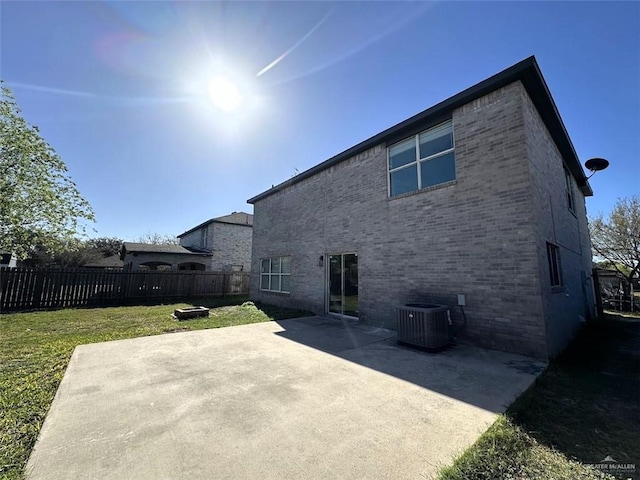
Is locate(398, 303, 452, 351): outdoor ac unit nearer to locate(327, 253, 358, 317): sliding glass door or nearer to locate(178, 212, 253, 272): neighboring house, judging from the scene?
locate(327, 253, 358, 317): sliding glass door

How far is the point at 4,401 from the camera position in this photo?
313cm

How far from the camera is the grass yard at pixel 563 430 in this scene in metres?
2.06

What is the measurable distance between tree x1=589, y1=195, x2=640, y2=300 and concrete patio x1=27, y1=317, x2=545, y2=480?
1916 cm

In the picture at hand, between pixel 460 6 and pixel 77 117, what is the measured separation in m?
12.1

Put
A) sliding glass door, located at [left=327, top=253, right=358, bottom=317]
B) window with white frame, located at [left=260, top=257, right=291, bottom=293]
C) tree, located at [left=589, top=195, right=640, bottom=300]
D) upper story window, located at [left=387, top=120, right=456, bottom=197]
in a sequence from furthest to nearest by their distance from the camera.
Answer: tree, located at [left=589, top=195, right=640, bottom=300] < window with white frame, located at [left=260, top=257, right=291, bottom=293] < sliding glass door, located at [left=327, top=253, right=358, bottom=317] < upper story window, located at [left=387, top=120, right=456, bottom=197]

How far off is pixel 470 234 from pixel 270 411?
5.41m

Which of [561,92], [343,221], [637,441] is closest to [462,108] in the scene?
[561,92]

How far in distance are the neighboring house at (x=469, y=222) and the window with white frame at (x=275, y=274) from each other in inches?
76.7

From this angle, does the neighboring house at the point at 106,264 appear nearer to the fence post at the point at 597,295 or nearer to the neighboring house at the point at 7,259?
the neighboring house at the point at 7,259

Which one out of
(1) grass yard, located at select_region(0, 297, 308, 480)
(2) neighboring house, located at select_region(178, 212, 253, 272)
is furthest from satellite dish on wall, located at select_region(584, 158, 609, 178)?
(2) neighboring house, located at select_region(178, 212, 253, 272)

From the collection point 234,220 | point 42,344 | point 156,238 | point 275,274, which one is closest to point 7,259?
point 234,220

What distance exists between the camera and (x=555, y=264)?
6.70 meters

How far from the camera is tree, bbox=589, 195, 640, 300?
52.1 feet

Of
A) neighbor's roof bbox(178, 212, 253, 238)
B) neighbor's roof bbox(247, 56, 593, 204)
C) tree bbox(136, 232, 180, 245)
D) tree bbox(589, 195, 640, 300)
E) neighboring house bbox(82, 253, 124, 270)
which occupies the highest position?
tree bbox(136, 232, 180, 245)
